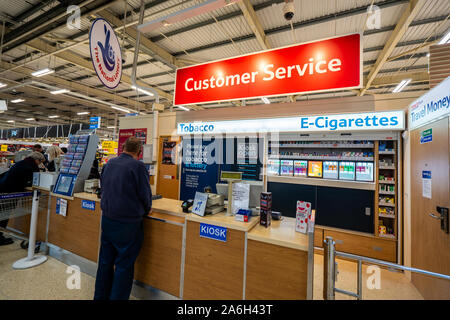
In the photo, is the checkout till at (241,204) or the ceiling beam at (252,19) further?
the ceiling beam at (252,19)

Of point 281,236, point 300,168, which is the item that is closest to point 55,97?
point 300,168

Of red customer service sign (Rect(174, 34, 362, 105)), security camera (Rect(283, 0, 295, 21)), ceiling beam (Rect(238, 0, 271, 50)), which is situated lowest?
red customer service sign (Rect(174, 34, 362, 105))

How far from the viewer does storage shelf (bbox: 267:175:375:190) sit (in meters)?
3.82

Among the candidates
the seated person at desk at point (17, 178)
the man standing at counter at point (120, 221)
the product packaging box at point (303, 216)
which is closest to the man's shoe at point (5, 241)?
the seated person at desk at point (17, 178)

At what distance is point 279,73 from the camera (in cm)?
310

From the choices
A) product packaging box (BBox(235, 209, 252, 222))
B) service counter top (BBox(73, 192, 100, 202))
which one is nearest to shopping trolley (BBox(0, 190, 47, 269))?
service counter top (BBox(73, 192, 100, 202))

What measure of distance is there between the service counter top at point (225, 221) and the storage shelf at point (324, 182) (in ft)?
7.71

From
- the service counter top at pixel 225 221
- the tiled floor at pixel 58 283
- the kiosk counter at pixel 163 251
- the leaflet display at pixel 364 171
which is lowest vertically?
the tiled floor at pixel 58 283

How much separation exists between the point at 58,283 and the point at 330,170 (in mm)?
4915

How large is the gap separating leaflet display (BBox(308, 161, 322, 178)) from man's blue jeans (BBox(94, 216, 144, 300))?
11.8ft

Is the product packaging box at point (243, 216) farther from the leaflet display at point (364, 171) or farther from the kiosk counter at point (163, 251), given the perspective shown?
the leaflet display at point (364, 171)

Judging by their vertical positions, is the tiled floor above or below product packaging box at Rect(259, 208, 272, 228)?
below

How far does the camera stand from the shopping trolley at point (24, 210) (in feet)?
9.87

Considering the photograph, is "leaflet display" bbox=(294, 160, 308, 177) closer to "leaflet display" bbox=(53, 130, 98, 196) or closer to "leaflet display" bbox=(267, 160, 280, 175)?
"leaflet display" bbox=(267, 160, 280, 175)
